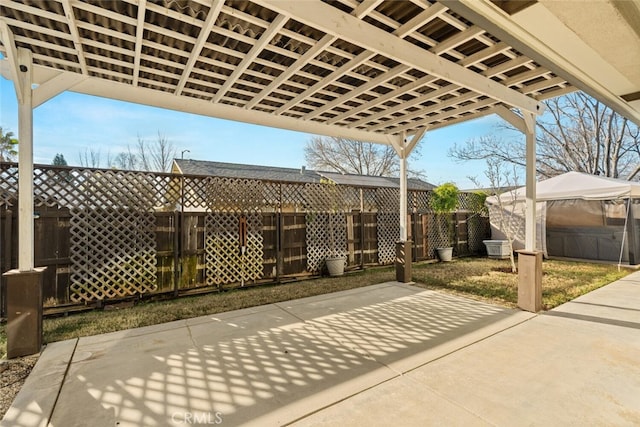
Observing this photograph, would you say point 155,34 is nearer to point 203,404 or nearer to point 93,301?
point 203,404

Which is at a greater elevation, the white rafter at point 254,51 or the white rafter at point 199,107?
the white rafter at point 254,51

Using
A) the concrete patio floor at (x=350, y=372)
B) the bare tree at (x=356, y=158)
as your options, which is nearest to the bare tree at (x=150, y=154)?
the bare tree at (x=356, y=158)

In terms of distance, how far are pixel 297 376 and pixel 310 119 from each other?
3733 millimetres

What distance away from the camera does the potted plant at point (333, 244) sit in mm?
6062

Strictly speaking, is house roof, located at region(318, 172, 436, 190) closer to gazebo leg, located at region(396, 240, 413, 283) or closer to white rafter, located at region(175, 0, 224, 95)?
gazebo leg, located at region(396, 240, 413, 283)

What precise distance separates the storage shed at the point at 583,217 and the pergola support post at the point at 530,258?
2813 mm

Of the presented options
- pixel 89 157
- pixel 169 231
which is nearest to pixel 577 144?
pixel 169 231

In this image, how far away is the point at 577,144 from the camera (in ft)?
47.6

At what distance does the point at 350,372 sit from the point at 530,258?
9.58 ft

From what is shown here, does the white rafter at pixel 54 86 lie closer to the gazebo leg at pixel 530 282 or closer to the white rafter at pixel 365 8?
the white rafter at pixel 365 8

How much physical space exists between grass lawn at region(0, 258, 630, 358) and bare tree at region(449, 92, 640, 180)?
10120 millimetres

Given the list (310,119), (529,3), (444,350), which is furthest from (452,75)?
(444,350)

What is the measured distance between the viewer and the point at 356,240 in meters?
6.68

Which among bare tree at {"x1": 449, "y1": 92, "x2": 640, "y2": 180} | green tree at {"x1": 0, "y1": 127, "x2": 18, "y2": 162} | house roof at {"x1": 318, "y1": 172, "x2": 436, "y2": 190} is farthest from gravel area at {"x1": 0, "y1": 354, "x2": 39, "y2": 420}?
bare tree at {"x1": 449, "y1": 92, "x2": 640, "y2": 180}
